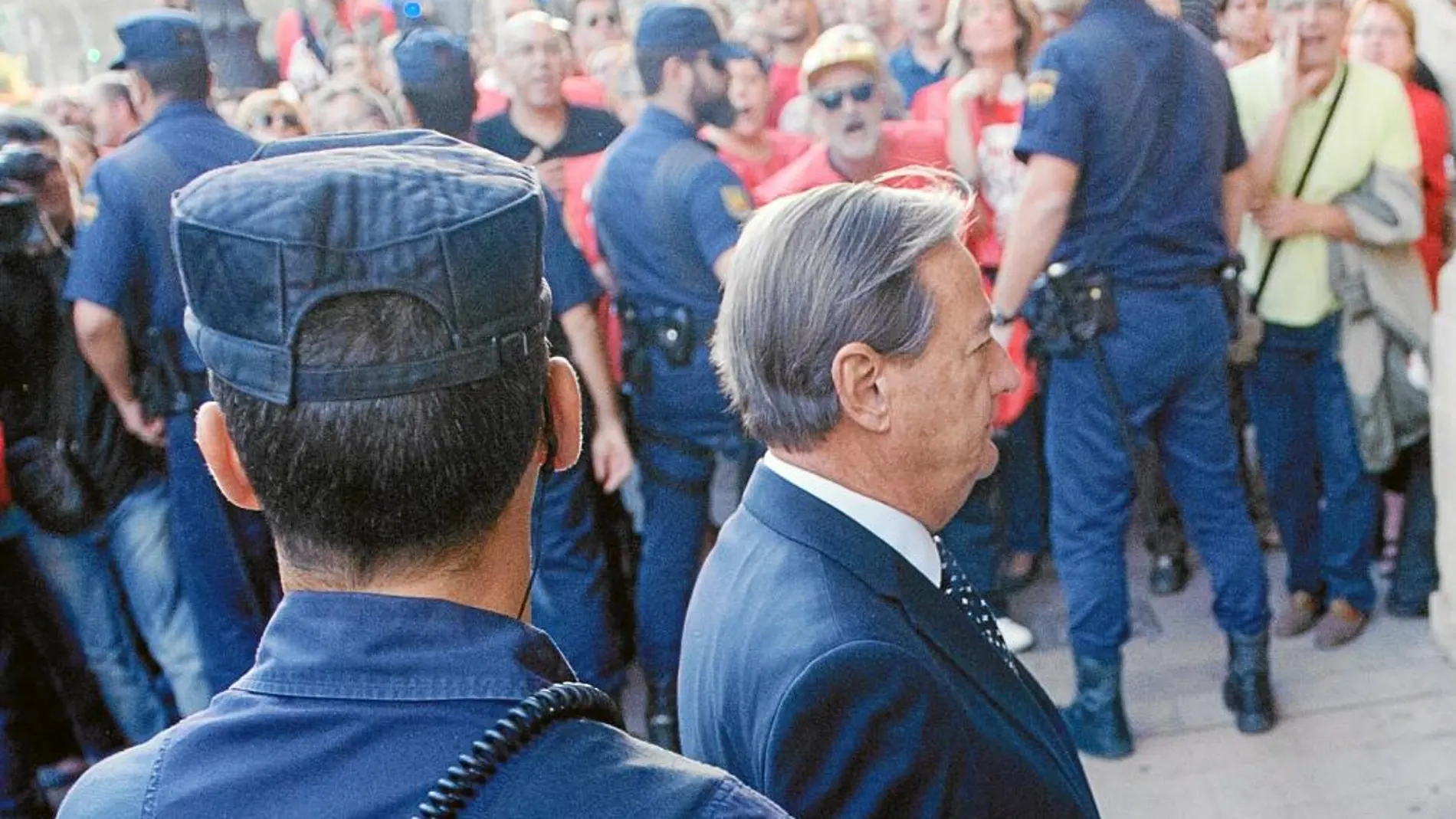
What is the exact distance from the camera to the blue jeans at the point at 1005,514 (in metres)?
4.35

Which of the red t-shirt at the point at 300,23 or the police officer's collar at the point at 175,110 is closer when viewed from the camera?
the police officer's collar at the point at 175,110

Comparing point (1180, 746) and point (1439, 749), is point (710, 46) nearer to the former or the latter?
point (1180, 746)

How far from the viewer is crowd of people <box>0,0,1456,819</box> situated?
11.8 ft

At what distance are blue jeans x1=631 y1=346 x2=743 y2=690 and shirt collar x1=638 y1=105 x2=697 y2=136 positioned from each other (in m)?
0.56

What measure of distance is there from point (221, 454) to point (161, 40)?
3336 mm

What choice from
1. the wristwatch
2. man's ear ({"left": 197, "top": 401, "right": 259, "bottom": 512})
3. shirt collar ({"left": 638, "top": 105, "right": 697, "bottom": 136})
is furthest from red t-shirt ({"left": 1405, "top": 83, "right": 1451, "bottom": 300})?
man's ear ({"left": 197, "top": 401, "right": 259, "bottom": 512})

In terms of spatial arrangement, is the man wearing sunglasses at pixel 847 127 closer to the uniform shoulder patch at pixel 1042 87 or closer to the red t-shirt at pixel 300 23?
the uniform shoulder patch at pixel 1042 87

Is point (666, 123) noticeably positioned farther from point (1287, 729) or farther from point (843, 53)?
point (1287, 729)

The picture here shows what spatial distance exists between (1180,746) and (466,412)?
3202 mm

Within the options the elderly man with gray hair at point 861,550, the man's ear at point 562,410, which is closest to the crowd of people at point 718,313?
the elderly man with gray hair at point 861,550

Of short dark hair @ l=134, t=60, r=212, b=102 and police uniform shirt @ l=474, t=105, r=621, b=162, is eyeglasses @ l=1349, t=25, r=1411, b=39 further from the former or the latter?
short dark hair @ l=134, t=60, r=212, b=102

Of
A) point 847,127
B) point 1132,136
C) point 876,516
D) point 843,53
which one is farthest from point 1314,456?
point 876,516

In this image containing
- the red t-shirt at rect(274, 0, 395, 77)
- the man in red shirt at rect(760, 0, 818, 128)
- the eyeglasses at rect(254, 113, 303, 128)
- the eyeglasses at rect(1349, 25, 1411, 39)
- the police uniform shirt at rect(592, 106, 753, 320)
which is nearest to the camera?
the police uniform shirt at rect(592, 106, 753, 320)

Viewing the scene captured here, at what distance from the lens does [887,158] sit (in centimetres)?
464
